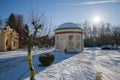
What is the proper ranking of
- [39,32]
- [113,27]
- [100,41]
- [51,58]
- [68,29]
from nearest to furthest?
[39,32], [51,58], [68,29], [100,41], [113,27]

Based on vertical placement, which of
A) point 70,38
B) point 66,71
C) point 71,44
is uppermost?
point 70,38

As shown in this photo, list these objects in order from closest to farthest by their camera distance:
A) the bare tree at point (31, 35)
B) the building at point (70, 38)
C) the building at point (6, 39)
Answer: the bare tree at point (31, 35), the building at point (70, 38), the building at point (6, 39)

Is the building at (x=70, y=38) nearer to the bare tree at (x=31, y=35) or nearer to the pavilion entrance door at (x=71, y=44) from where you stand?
the pavilion entrance door at (x=71, y=44)

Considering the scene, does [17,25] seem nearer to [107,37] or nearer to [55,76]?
[55,76]

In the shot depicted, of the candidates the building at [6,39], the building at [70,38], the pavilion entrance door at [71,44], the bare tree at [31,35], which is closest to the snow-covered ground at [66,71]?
the bare tree at [31,35]

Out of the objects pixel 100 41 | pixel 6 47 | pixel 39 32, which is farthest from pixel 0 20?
pixel 39 32

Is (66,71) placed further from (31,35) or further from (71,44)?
(71,44)

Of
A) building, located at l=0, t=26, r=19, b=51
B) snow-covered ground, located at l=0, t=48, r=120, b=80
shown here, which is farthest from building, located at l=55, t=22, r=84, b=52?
snow-covered ground, located at l=0, t=48, r=120, b=80

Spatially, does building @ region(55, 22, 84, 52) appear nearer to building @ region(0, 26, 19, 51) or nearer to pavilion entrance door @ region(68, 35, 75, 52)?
pavilion entrance door @ region(68, 35, 75, 52)

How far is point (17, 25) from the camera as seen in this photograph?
790cm

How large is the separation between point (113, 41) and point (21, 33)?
179 ft

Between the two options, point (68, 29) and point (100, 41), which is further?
point (100, 41)

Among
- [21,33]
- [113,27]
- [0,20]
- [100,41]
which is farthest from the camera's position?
[113,27]

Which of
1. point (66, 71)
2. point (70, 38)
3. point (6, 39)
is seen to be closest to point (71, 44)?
point (70, 38)
